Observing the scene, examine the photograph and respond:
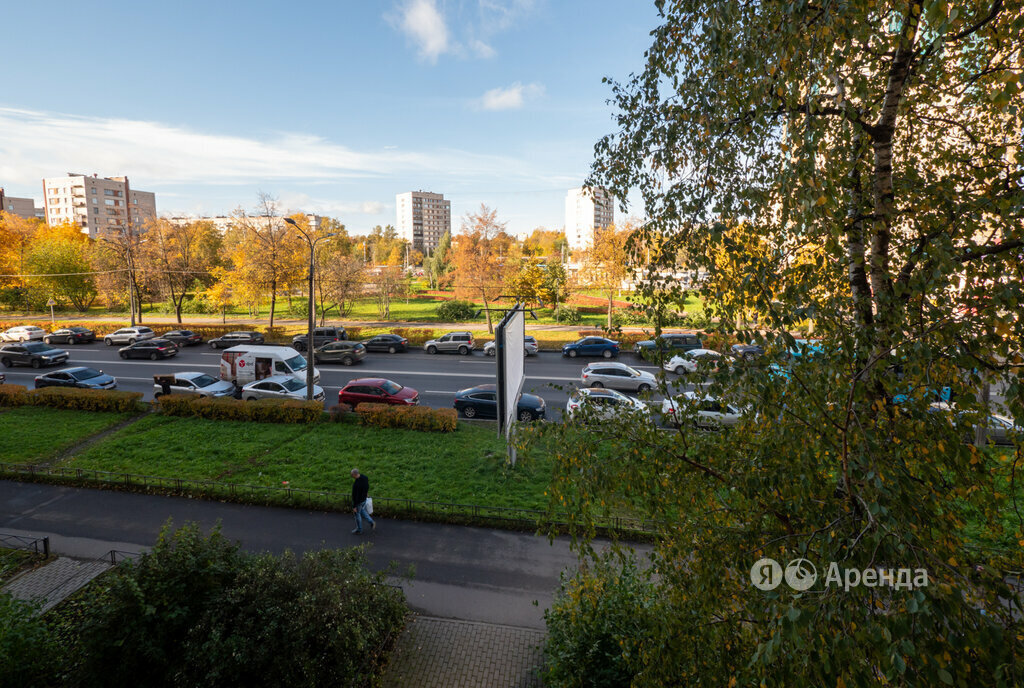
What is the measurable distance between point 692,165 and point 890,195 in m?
1.51

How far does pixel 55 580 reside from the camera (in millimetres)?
9391

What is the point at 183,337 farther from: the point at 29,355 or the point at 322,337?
the point at 322,337

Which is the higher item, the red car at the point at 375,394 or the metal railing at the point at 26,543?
the red car at the point at 375,394

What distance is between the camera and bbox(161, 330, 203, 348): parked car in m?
34.1

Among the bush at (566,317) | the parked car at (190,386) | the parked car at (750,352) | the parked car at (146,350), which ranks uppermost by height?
the parked car at (750,352)

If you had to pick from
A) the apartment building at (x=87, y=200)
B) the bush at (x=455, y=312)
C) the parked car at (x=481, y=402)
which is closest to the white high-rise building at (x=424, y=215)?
the apartment building at (x=87, y=200)

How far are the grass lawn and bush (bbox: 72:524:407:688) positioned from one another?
504cm

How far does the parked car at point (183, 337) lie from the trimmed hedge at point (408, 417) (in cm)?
2321

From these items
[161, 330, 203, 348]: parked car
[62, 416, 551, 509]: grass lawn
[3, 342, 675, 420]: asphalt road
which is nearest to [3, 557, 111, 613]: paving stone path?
[62, 416, 551, 509]: grass lawn

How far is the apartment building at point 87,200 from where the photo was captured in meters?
107

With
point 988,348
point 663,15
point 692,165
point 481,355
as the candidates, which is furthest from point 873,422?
point 481,355

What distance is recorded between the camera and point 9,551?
1015cm

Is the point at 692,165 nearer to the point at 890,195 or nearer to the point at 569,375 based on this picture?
the point at 890,195

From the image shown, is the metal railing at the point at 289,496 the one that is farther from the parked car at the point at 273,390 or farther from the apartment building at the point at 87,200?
the apartment building at the point at 87,200
